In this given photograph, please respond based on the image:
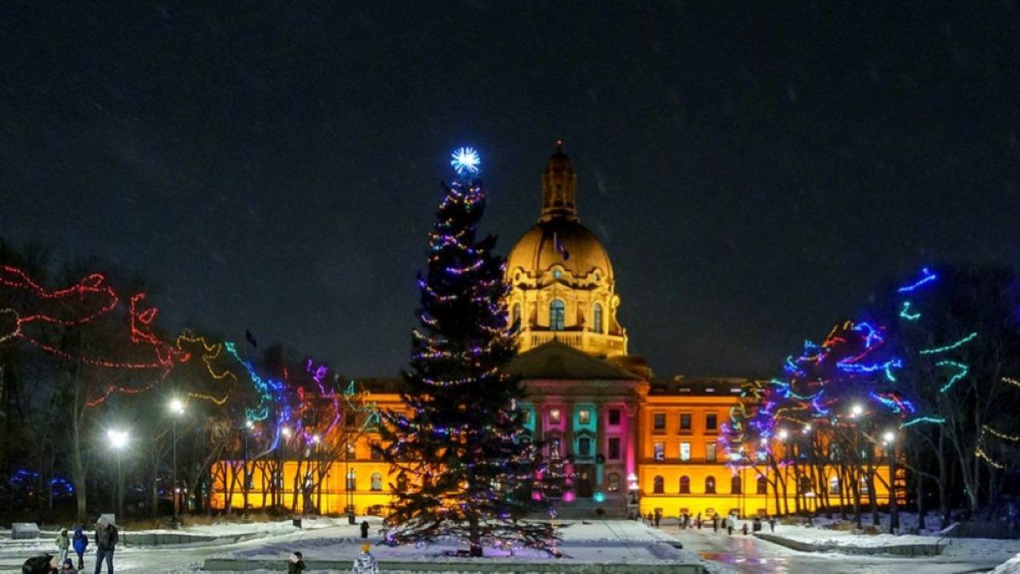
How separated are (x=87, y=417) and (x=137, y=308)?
6.25 meters

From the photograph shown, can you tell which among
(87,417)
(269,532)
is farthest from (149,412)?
(269,532)

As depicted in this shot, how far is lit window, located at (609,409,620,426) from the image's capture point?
138m

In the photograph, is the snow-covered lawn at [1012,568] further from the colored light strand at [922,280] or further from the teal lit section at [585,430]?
the teal lit section at [585,430]

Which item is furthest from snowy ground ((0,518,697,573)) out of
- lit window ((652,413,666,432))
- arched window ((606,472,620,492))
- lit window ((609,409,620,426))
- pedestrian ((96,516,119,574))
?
lit window ((652,413,666,432))

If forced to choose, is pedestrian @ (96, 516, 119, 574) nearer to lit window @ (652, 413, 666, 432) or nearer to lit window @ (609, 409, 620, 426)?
lit window @ (609, 409, 620, 426)

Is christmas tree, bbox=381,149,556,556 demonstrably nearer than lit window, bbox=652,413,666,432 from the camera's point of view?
Yes

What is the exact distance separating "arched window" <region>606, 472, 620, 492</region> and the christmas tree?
92275 mm

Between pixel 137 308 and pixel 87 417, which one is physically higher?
pixel 137 308

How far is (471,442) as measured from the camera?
144 ft

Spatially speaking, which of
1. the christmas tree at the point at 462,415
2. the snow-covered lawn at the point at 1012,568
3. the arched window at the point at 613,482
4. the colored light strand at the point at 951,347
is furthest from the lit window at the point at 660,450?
the snow-covered lawn at the point at 1012,568

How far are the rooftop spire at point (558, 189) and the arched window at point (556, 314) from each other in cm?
1191

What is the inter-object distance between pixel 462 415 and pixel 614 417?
312 ft

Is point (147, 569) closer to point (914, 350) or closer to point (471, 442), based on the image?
point (471, 442)

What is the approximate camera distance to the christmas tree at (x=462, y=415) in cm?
4362
